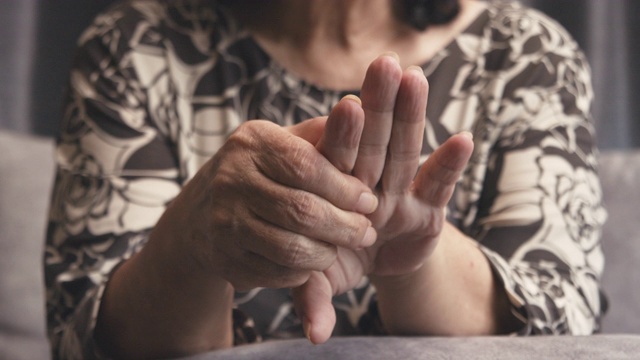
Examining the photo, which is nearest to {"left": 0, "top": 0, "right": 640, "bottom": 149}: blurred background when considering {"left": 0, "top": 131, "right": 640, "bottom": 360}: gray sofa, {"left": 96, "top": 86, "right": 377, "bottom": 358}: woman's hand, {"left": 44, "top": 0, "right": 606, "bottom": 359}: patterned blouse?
{"left": 0, "top": 131, "right": 640, "bottom": 360}: gray sofa

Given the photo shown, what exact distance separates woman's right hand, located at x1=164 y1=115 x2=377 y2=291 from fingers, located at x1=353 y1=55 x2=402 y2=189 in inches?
0.5

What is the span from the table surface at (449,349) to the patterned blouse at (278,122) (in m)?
0.15

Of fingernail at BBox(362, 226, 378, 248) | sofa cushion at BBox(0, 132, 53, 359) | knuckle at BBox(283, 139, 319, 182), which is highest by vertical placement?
knuckle at BBox(283, 139, 319, 182)

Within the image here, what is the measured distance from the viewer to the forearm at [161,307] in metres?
0.69

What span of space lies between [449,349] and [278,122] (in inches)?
19.4

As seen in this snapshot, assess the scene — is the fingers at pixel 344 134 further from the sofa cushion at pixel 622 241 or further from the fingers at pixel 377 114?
the sofa cushion at pixel 622 241

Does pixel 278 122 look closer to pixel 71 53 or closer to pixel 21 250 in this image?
pixel 21 250

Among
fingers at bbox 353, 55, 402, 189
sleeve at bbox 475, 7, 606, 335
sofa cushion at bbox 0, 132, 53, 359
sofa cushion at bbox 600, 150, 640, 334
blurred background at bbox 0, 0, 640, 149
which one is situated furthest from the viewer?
blurred background at bbox 0, 0, 640, 149

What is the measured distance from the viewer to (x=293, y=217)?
0.56 m

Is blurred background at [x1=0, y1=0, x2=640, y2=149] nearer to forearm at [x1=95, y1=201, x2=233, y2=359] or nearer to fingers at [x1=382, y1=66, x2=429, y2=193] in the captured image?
forearm at [x1=95, y1=201, x2=233, y2=359]

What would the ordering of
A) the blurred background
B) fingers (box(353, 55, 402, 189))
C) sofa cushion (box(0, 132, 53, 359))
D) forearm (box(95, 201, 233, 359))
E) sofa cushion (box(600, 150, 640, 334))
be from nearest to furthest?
fingers (box(353, 55, 402, 189)) → forearm (box(95, 201, 233, 359)) → sofa cushion (box(600, 150, 640, 334)) → sofa cushion (box(0, 132, 53, 359)) → the blurred background

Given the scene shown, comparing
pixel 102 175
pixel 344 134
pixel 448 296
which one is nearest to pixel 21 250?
pixel 102 175

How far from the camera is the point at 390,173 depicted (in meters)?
0.59

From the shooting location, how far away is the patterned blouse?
2.93ft
